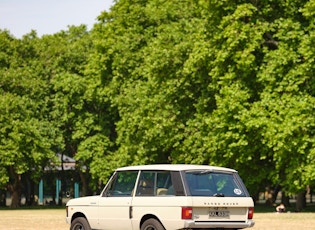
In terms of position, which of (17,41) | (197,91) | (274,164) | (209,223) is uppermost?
(17,41)

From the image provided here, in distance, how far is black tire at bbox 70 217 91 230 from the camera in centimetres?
2377

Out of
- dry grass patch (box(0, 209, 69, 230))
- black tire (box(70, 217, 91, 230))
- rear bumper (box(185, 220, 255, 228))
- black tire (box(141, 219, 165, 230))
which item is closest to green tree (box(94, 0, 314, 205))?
dry grass patch (box(0, 209, 69, 230))

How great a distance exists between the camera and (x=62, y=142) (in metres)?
69.8

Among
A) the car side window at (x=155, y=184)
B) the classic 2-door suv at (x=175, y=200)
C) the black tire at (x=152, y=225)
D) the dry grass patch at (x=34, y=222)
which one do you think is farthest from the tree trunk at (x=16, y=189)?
the black tire at (x=152, y=225)

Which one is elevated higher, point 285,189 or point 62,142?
point 62,142

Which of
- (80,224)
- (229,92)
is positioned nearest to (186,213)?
(80,224)

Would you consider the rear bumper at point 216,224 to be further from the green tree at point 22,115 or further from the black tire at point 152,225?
the green tree at point 22,115

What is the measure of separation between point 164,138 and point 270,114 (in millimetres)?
9008

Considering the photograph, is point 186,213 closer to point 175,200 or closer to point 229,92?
point 175,200

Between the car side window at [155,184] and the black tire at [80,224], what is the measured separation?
6.43 ft

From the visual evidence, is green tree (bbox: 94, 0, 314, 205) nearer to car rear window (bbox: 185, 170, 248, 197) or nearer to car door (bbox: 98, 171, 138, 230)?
car door (bbox: 98, 171, 138, 230)

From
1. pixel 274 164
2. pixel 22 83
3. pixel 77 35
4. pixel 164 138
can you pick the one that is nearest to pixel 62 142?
pixel 22 83

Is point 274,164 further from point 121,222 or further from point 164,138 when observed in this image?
point 121,222

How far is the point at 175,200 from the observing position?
21.2 m
